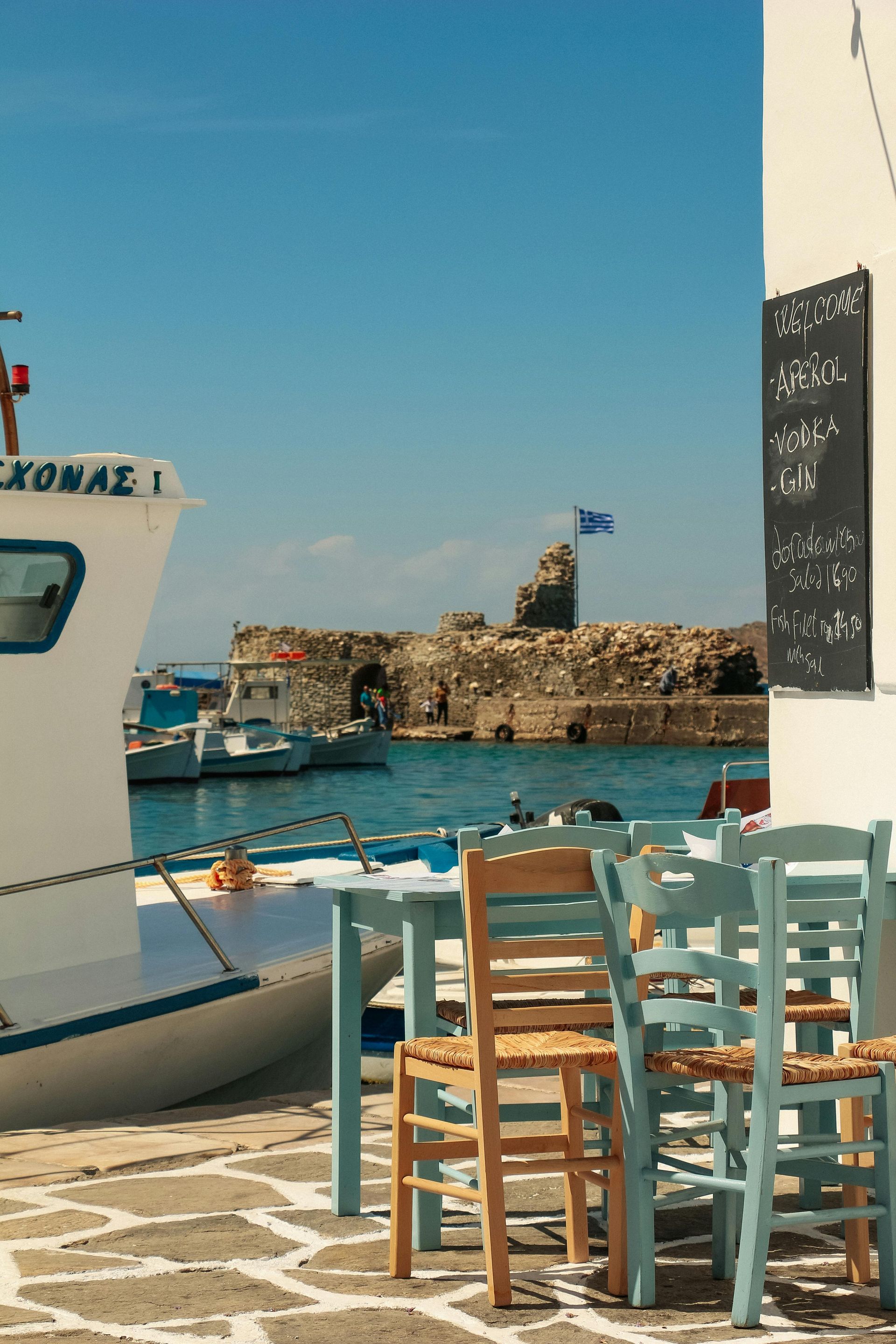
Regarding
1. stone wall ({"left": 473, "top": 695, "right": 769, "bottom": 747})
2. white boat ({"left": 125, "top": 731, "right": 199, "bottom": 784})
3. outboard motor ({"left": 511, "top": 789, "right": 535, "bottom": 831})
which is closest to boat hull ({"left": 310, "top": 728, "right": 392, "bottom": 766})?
white boat ({"left": 125, "top": 731, "right": 199, "bottom": 784})

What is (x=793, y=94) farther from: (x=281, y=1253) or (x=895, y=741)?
(x=281, y=1253)

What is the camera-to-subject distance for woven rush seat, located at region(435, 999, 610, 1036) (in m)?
3.09

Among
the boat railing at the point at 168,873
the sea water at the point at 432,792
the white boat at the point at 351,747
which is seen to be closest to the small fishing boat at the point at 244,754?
the sea water at the point at 432,792

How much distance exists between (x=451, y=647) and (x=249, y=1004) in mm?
49381

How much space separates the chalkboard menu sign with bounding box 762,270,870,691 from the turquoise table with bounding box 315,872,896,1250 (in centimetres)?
119

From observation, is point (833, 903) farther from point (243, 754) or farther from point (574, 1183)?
point (243, 754)

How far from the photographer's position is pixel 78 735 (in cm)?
568

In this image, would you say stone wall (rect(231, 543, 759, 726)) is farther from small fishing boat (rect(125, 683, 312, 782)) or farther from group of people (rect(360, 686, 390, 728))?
small fishing boat (rect(125, 683, 312, 782))

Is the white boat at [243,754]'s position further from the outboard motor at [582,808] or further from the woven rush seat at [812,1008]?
the woven rush seat at [812,1008]

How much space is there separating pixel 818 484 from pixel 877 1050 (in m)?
2.21

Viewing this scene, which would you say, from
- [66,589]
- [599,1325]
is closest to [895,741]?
[599,1325]

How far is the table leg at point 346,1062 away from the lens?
3.47 m

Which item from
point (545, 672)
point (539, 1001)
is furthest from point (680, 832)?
point (545, 672)

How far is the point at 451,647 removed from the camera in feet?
180
